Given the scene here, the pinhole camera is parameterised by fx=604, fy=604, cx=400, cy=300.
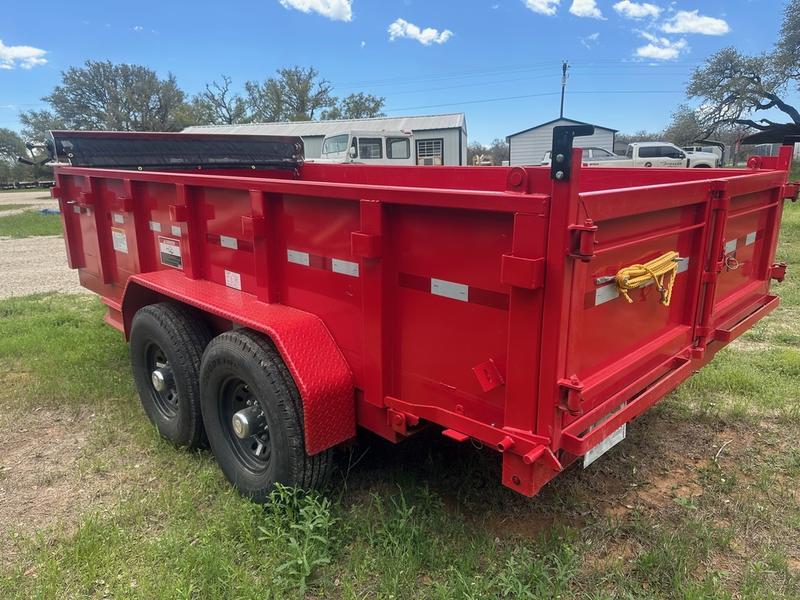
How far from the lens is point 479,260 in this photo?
2.19 m

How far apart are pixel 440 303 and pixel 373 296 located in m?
0.31

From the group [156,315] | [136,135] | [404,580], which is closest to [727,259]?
[404,580]

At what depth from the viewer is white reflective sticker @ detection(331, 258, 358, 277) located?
8.56ft

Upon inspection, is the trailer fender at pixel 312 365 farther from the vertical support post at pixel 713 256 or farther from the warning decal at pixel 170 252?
the vertical support post at pixel 713 256

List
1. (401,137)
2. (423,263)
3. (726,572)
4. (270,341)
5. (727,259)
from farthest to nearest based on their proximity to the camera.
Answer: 1. (401,137)
2. (727,259)
3. (270,341)
4. (726,572)
5. (423,263)

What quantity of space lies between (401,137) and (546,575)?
19.0 metres

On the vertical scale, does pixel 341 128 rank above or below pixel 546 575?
above

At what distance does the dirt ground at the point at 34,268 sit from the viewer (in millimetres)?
8641

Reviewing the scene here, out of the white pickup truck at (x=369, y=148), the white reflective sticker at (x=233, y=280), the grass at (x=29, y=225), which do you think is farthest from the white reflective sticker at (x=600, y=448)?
the white pickup truck at (x=369, y=148)

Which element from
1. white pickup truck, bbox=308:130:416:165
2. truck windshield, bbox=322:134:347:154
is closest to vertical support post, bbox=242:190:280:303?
white pickup truck, bbox=308:130:416:165

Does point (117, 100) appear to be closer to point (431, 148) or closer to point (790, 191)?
point (431, 148)

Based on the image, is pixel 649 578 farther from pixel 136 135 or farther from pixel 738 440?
pixel 136 135

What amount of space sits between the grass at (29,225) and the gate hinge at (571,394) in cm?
1620

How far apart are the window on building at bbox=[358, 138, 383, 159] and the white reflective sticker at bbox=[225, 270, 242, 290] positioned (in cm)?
1595
